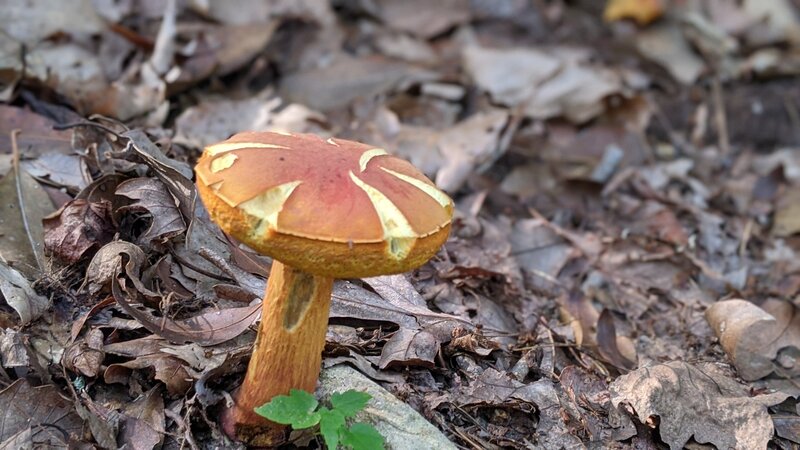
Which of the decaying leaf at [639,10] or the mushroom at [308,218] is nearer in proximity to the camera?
the mushroom at [308,218]

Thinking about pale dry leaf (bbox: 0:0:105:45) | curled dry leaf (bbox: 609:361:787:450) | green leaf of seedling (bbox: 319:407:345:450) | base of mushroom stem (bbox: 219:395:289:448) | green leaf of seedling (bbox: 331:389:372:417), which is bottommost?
curled dry leaf (bbox: 609:361:787:450)

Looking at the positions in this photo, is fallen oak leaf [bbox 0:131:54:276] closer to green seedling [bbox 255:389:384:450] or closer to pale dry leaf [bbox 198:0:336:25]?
green seedling [bbox 255:389:384:450]

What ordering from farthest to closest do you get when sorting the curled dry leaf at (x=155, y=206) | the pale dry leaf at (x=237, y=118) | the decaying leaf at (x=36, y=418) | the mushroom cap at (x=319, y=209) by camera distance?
the pale dry leaf at (x=237, y=118) < the curled dry leaf at (x=155, y=206) < the decaying leaf at (x=36, y=418) < the mushroom cap at (x=319, y=209)

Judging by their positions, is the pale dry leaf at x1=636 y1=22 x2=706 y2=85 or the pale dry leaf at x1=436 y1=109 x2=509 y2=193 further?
the pale dry leaf at x1=636 y1=22 x2=706 y2=85

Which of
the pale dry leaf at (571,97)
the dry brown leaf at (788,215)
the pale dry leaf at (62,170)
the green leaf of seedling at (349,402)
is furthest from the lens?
the pale dry leaf at (571,97)

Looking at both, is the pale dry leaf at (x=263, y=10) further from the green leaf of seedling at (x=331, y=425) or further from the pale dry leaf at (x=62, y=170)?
the green leaf of seedling at (x=331, y=425)

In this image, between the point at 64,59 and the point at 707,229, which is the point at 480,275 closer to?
the point at 707,229

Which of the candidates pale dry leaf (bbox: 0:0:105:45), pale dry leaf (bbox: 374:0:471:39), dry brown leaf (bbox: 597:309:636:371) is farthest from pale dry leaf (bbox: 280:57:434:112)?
dry brown leaf (bbox: 597:309:636:371)

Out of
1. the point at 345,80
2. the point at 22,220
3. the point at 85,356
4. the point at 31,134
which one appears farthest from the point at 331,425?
the point at 345,80

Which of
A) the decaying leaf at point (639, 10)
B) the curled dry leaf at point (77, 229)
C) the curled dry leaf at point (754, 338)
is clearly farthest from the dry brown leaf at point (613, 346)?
the decaying leaf at point (639, 10)
